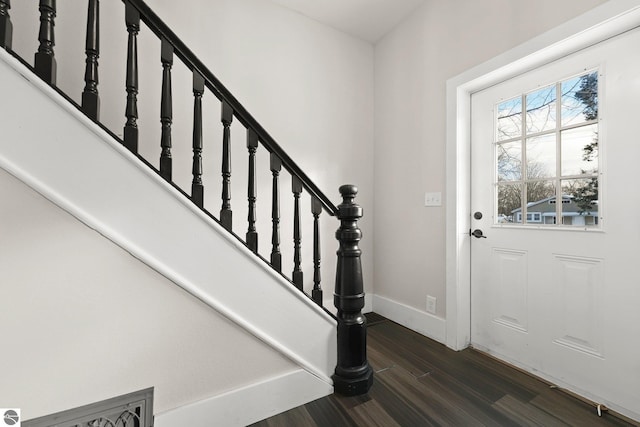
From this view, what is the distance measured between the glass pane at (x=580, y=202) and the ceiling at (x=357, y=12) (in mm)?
1903

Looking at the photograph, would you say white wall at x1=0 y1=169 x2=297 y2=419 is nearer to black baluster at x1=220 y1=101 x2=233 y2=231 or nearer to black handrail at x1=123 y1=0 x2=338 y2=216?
black baluster at x1=220 y1=101 x2=233 y2=231

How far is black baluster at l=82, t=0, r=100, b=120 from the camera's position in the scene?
1.02m

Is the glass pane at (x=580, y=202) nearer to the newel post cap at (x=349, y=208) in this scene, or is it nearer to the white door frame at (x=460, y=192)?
the white door frame at (x=460, y=192)

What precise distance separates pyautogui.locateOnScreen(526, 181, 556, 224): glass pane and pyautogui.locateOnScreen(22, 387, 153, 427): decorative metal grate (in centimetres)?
231

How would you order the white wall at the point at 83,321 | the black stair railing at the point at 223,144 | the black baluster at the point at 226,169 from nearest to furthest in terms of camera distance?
the white wall at the point at 83,321
the black stair railing at the point at 223,144
the black baluster at the point at 226,169

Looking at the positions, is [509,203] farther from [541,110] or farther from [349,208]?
[349,208]

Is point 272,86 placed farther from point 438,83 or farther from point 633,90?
point 633,90

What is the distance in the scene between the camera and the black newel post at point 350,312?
147cm

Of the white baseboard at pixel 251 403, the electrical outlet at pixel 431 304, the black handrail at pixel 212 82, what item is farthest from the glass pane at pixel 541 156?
the white baseboard at pixel 251 403

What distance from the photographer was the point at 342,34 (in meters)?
2.67

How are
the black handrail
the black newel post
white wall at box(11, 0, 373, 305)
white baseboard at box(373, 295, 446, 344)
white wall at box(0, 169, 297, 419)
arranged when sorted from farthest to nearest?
white baseboard at box(373, 295, 446, 344) < white wall at box(11, 0, 373, 305) < the black newel post < the black handrail < white wall at box(0, 169, 297, 419)

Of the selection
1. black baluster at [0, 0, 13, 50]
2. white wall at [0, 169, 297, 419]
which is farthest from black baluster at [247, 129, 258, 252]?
black baluster at [0, 0, 13, 50]

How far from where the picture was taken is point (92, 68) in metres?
1.05

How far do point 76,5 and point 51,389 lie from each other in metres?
2.19
